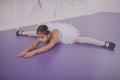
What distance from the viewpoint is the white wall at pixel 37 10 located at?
10.3 ft

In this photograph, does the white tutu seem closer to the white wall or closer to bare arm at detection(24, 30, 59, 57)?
bare arm at detection(24, 30, 59, 57)

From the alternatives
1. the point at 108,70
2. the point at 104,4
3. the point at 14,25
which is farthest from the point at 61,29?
the point at 104,4

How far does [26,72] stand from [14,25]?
79.5 inches

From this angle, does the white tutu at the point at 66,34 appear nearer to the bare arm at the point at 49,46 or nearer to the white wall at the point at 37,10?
the bare arm at the point at 49,46

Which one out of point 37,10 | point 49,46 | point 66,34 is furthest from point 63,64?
point 37,10

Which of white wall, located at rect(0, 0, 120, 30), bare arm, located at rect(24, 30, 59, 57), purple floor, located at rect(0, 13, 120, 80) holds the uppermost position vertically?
white wall, located at rect(0, 0, 120, 30)

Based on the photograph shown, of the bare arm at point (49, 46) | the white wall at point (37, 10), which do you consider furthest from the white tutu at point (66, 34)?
the white wall at point (37, 10)

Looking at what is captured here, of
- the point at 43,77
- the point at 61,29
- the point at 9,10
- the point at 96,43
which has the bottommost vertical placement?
the point at 43,77

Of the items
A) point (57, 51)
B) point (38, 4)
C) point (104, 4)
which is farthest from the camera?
point (104, 4)

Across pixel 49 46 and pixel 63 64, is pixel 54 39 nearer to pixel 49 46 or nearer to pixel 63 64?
pixel 49 46

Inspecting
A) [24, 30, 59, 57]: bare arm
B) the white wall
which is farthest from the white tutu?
the white wall

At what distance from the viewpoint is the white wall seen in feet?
10.3

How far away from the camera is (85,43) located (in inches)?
89.4

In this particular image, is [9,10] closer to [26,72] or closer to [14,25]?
[14,25]
